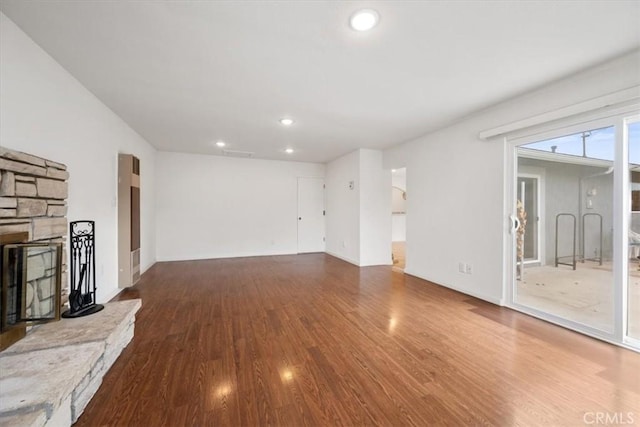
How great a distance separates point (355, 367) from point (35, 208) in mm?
2531

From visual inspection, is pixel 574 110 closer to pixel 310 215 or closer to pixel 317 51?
pixel 317 51

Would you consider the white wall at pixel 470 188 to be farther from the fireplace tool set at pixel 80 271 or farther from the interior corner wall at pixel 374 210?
the fireplace tool set at pixel 80 271

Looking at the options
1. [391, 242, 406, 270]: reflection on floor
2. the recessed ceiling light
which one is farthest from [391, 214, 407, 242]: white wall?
the recessed ceiling light

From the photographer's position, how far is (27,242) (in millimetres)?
1678

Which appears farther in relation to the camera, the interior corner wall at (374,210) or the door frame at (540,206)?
Answer: the interior corner wall at (374,210)

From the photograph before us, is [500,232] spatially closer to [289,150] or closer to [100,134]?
[289,150]

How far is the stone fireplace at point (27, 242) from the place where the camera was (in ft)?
4.94

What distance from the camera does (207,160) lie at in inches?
227

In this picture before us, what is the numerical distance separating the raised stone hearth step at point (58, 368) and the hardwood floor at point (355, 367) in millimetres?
139

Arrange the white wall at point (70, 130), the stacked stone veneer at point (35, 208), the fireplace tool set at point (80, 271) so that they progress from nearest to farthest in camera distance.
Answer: the stacked stone veneer at point (35, 208)
the white wall at point (70, 130)
the fireplace tool set at point (80, 271)

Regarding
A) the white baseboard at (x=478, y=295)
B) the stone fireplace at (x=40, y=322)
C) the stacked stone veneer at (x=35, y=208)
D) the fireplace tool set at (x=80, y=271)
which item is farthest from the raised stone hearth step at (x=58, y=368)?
the white baseboard at (x=478, y=295)

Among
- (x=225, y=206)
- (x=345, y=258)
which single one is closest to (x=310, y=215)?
(x=345, y=258)

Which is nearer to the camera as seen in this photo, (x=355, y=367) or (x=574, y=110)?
(x=355, y=367)

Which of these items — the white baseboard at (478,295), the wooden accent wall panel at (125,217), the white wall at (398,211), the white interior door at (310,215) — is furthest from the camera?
the white wall at (398,211)
